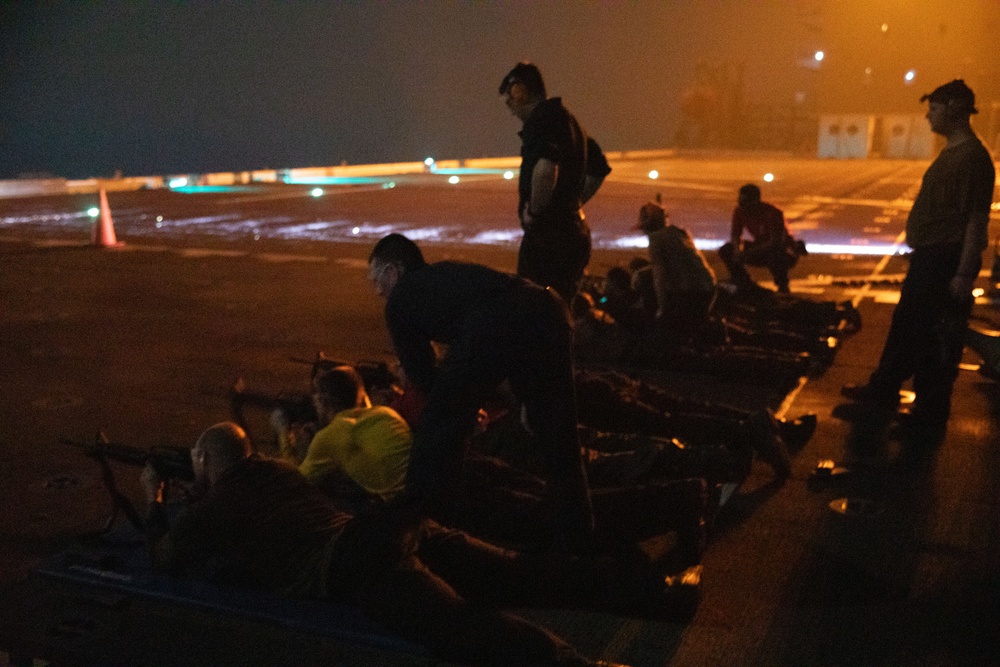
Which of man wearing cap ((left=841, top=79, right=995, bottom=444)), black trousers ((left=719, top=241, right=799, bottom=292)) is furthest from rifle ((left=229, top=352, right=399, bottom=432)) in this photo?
black trousers ((left=719, top=241, right=799, bottom=292))

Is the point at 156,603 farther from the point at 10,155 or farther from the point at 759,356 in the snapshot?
the point at 10,155

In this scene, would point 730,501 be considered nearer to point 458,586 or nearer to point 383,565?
point 458,586

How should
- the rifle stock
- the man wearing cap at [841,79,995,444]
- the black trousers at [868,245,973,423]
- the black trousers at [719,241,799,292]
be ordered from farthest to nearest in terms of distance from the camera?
1. the black trousers at [719,241,799,292]
2. the black trousers at [868,245,973,423]
3. the man wearing cap at [841,79,995,444]
4. the rifle stock

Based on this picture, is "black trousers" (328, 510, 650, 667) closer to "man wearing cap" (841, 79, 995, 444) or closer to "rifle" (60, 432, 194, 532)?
"rifle" (60, 432, 194, 532)

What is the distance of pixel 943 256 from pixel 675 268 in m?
1.95

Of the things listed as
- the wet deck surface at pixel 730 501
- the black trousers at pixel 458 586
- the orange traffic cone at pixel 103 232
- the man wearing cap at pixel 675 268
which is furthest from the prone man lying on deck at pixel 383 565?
the orange traffic cone at pixel 103 232

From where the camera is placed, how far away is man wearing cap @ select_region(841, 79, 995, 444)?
598 cm

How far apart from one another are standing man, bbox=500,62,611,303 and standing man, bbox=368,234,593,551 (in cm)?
157

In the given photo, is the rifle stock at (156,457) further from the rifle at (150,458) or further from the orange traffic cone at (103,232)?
the orange traffic cone at (103,232)

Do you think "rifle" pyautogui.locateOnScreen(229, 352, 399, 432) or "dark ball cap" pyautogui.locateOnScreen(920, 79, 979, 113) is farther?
"dark ball cap" pyautogui.locateOnScreen(920, 79, 979, 113)

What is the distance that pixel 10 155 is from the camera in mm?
111750

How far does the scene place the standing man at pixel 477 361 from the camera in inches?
148

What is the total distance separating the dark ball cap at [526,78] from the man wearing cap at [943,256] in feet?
7.47

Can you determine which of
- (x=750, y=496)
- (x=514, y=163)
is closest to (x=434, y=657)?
(x=750, y=496)
